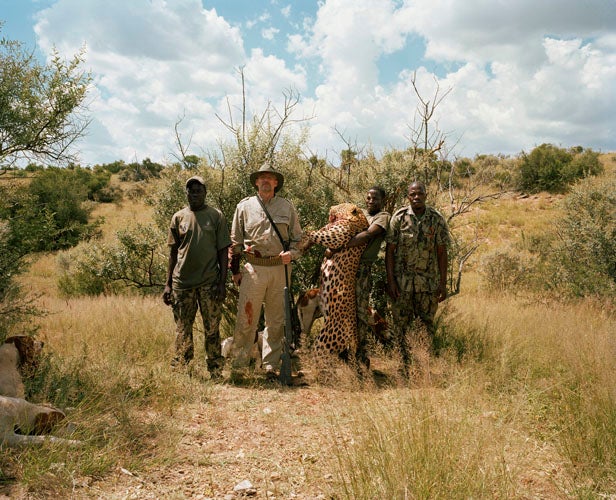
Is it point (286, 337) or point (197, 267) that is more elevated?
point (197, 267)

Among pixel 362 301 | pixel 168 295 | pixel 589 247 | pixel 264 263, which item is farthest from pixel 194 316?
pixel 589 247

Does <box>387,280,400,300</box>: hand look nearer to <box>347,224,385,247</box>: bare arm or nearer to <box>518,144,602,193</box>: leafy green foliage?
<box>347,224,385,247</box>: bare arm

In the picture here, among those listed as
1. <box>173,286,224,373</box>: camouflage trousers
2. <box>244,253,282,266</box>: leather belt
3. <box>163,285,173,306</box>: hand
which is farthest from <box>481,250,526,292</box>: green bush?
<box>163,285,173,306</box>: hand

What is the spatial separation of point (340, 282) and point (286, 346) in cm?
94

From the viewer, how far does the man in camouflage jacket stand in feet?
18.2

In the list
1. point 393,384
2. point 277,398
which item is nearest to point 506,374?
point 393,384

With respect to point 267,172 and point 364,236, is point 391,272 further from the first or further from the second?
point 267,172

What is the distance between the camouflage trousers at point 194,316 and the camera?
209 inches

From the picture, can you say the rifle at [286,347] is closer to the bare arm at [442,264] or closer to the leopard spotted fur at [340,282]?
the leopard spotted fur at [340,282]

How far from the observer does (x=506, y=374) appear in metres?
5.26

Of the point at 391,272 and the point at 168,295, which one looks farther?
the point at 391,272

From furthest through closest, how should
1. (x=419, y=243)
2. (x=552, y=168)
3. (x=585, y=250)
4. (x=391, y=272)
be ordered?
(x=552, y=168) → (x=585, y=250) → (x=391, y=272) → (x=419, y=243)

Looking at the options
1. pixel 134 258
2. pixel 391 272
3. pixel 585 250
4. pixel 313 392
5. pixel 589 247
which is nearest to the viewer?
pixel 313 392

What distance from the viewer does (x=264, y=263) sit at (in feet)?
17.8
